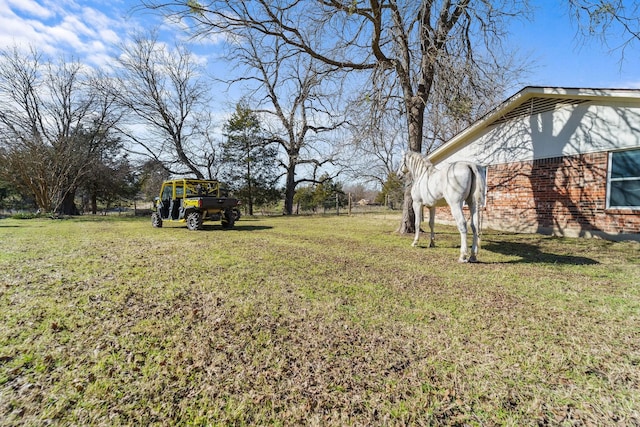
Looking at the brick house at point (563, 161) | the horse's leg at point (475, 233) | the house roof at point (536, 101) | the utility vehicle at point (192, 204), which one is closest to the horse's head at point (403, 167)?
the horse's leg at point (475, 233)

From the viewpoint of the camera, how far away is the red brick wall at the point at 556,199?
281 inches

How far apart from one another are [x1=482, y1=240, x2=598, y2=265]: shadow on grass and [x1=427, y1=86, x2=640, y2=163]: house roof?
412 cm

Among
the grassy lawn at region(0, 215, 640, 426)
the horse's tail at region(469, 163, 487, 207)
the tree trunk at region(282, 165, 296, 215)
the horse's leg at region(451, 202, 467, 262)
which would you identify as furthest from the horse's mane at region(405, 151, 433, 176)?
the tree trunk at region(282, 165, 296, 215)

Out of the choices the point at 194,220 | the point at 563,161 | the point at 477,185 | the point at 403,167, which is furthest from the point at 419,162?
the point at 194,220

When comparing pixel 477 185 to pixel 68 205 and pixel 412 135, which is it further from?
→ pixel 68 205

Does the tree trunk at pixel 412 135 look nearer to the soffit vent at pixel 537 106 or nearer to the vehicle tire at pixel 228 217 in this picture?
the soffit vent at pixel 537 106

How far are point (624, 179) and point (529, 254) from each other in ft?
12.5

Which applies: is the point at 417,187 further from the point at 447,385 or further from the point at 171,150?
the point at 171,150

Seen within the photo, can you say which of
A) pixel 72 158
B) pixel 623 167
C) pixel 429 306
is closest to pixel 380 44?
pixel 623 167

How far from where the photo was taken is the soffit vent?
7703 mm

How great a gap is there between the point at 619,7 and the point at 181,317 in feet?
30.1

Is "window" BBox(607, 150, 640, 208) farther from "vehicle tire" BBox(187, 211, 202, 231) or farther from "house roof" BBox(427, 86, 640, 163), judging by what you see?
"vehicle tire" BBox(187, 211, 202, 231)

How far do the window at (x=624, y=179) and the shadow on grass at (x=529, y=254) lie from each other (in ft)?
8.40

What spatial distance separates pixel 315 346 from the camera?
2.17m
